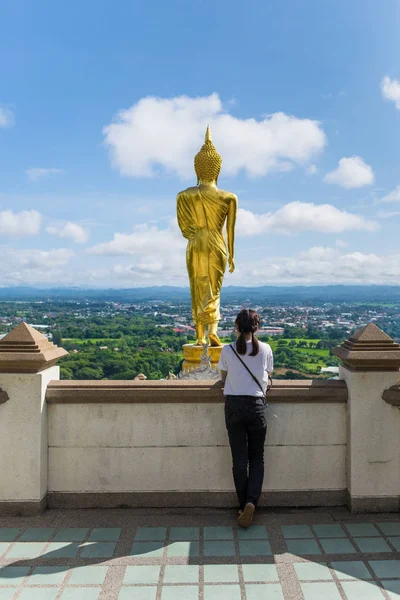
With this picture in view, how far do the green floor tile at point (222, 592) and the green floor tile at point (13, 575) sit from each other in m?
0.92

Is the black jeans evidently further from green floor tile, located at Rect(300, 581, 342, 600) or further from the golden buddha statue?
the golden buddha statue

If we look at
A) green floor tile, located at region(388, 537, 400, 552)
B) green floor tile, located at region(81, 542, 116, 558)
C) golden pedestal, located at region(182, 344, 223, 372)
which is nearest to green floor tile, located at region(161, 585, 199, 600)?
green floor tile, located at region(81, 542, 116, 558)

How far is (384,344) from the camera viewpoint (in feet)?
13.8

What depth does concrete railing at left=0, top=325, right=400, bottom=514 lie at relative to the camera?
4203 mm

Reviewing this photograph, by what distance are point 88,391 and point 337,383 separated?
212cm

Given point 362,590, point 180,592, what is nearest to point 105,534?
point 180,592

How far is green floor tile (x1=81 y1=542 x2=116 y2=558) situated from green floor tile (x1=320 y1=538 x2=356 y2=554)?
1.48 metres

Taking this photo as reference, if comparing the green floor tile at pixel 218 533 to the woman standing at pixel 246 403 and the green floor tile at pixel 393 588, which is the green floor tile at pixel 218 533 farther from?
the green floor tile at pixel 393 588

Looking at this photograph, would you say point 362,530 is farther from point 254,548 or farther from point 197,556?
point 197,556

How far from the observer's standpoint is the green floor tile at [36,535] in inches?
145

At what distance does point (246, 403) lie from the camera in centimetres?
382

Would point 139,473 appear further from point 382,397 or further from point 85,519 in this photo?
point 382,397

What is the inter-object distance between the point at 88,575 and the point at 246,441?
4.78ft

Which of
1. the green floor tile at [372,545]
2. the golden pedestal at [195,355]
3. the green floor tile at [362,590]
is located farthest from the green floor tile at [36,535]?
the golden pedestal at [195,355]
